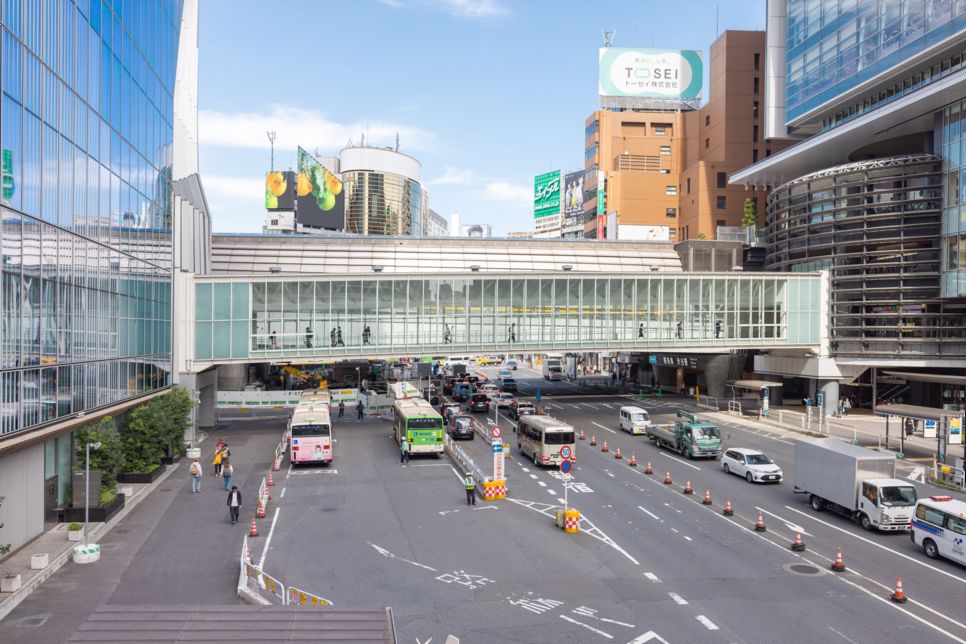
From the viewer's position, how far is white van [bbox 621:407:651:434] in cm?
4838

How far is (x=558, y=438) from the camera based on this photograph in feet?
120

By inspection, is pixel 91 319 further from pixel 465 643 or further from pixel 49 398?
pixel 465 643

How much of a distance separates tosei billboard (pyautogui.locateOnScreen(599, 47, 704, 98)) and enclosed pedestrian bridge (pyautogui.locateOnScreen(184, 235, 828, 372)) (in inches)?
2364

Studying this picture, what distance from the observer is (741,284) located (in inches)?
2322

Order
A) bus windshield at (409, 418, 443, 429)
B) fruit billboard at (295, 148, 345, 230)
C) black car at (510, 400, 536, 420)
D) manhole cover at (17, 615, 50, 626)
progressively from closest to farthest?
1. manhole cover at (17, 615, 50, 626)
2. bus windshield at (409, 418, 443, 429)
3. black car at (510, 400, 536, 420)
4. fruit billboard at (295, 148, 345, 230)

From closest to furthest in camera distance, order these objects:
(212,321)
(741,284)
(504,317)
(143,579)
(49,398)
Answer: (143,579) < (49,398) < (212,321) < (504,317) < (741,284)

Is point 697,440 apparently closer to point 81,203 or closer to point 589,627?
point 589,627

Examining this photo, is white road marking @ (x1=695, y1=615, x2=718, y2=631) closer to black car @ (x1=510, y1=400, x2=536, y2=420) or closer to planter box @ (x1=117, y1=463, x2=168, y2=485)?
planter box @ (x1=117, y1=463, x2=168, y2=485)

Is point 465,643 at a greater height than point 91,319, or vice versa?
point 91,319

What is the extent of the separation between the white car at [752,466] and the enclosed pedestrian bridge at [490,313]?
21168 millimetres

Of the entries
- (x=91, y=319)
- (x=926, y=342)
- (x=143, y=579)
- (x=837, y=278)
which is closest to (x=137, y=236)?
(x=91, y=319)

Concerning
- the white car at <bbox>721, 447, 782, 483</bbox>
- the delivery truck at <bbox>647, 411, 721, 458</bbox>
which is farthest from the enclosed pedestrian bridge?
the white car at <bbox>721, 447, 782, 483</bbox>

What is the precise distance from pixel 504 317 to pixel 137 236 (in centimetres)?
2806

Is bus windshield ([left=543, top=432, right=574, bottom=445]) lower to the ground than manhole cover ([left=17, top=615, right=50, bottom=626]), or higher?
higher
